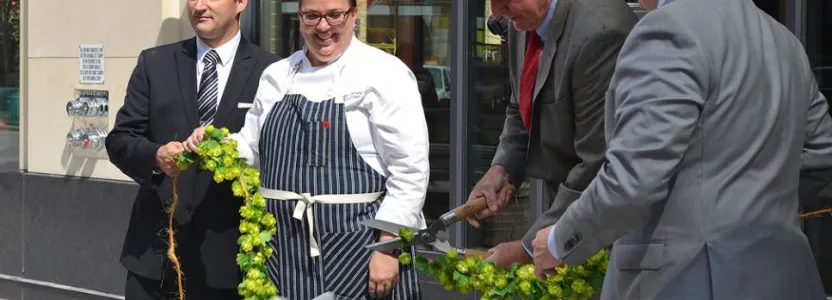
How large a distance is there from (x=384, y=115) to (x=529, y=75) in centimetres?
52

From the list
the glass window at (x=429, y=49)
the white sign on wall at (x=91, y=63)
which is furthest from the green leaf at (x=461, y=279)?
the white sign on wall at (x=91, y=63)

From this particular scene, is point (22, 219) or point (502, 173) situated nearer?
point (502, 173)

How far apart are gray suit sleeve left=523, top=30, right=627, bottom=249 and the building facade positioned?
106 inches

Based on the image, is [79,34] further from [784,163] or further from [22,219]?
[784,163]

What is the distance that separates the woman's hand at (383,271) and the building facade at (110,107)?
2.47m

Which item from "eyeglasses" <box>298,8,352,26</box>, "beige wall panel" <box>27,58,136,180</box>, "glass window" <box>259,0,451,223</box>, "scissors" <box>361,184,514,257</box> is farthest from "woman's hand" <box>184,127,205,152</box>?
"beige wall panel" <box>27,58,136,180</box>

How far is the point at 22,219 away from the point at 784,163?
21.6 feet

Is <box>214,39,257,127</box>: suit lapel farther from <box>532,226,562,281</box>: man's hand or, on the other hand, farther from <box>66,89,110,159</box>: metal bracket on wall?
<box>66,89,110,159</box>: metal bracket on wall

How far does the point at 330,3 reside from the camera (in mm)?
4309

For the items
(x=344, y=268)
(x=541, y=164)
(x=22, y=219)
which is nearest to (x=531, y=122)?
(x=541, y=164)

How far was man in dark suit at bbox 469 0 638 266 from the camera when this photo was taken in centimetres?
372

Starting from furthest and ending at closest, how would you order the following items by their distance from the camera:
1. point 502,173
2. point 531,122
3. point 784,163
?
point 502,173 → point 531,122 → point 784,163

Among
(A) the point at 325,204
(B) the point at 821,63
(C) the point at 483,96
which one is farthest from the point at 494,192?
(C) the point at 483,96

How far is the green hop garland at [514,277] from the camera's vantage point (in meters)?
3.64
